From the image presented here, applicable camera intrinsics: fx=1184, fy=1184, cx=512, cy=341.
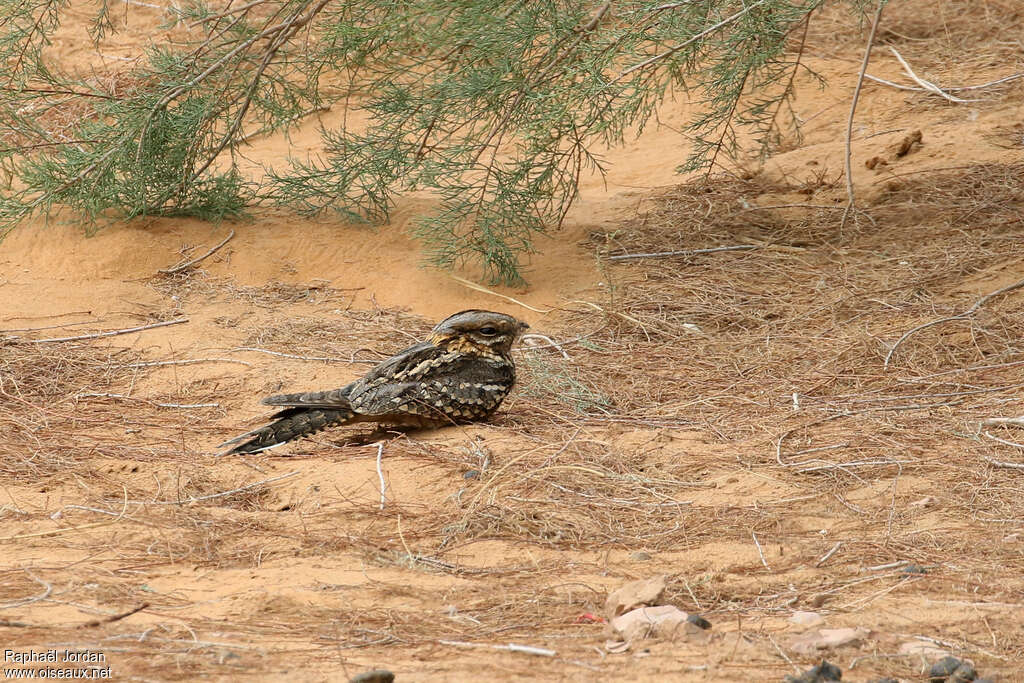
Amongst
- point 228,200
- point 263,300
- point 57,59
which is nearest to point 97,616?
point 263,300

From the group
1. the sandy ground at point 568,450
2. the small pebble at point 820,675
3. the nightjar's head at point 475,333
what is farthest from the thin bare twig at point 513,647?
the nightjar's head at point 475,333

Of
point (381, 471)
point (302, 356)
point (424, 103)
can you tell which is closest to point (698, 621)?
point (381, 471)

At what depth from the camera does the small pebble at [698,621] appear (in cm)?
320

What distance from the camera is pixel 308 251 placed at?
838 cm

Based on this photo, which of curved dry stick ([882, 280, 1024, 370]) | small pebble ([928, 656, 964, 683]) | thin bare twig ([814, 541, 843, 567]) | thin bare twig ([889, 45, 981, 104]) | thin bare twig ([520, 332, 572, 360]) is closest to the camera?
small pebble ([928, 656, 964, 683])

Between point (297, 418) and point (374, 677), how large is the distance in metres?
2.50

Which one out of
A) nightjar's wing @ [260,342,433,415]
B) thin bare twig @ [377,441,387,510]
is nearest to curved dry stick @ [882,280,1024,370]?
nightjar's wing @ [260,342,433,415]

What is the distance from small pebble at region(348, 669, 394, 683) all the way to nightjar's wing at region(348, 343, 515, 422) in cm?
235

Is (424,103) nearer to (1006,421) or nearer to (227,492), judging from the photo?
(227,492)

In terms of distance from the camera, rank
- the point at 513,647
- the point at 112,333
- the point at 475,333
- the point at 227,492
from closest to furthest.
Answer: the point at 513,647 → the point at 227,492 → the point at 475,333 → the point at 112,333

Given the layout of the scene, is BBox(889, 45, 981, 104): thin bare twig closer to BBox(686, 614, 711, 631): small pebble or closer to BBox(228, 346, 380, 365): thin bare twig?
BBox(228, 346, 380, 365): thin bare twig

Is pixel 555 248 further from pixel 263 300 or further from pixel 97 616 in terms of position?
pixel 97 616

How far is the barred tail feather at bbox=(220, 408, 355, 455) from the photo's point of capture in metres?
5.06

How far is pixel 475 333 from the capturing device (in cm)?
534
